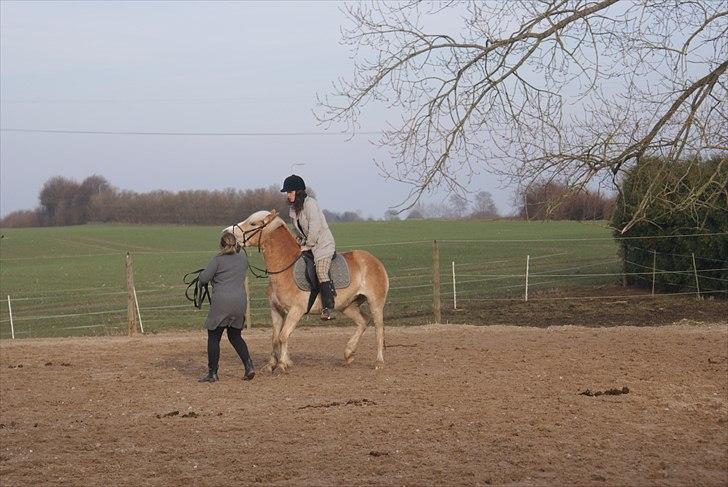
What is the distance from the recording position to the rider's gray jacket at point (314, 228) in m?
11.6

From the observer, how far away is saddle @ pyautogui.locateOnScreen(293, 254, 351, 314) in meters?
11.7

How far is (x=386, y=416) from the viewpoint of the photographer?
29.7 ft

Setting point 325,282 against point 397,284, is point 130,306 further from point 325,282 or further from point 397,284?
point 397,284

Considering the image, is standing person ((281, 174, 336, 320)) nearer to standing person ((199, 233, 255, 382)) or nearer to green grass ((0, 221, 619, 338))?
standing person ((199, 233, 255, 382))

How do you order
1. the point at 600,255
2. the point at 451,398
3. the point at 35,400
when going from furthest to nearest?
the point at 600,255 < the point at 35,400 < the point at 451,398

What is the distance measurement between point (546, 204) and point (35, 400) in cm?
598

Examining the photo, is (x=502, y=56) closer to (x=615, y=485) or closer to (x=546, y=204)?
(x=546, y=204)

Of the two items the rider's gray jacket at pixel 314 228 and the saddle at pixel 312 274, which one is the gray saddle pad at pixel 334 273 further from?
the rider's gray jacket at pixel 314 228

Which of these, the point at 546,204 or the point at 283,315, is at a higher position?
the point at 546,204

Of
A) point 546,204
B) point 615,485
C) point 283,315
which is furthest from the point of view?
point 283,315

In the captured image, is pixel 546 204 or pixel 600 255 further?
pixel 600 255

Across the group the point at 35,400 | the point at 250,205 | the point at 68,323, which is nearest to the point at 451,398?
the point at 35,400

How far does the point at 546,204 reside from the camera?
8.99m

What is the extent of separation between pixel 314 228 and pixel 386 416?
3236mm
